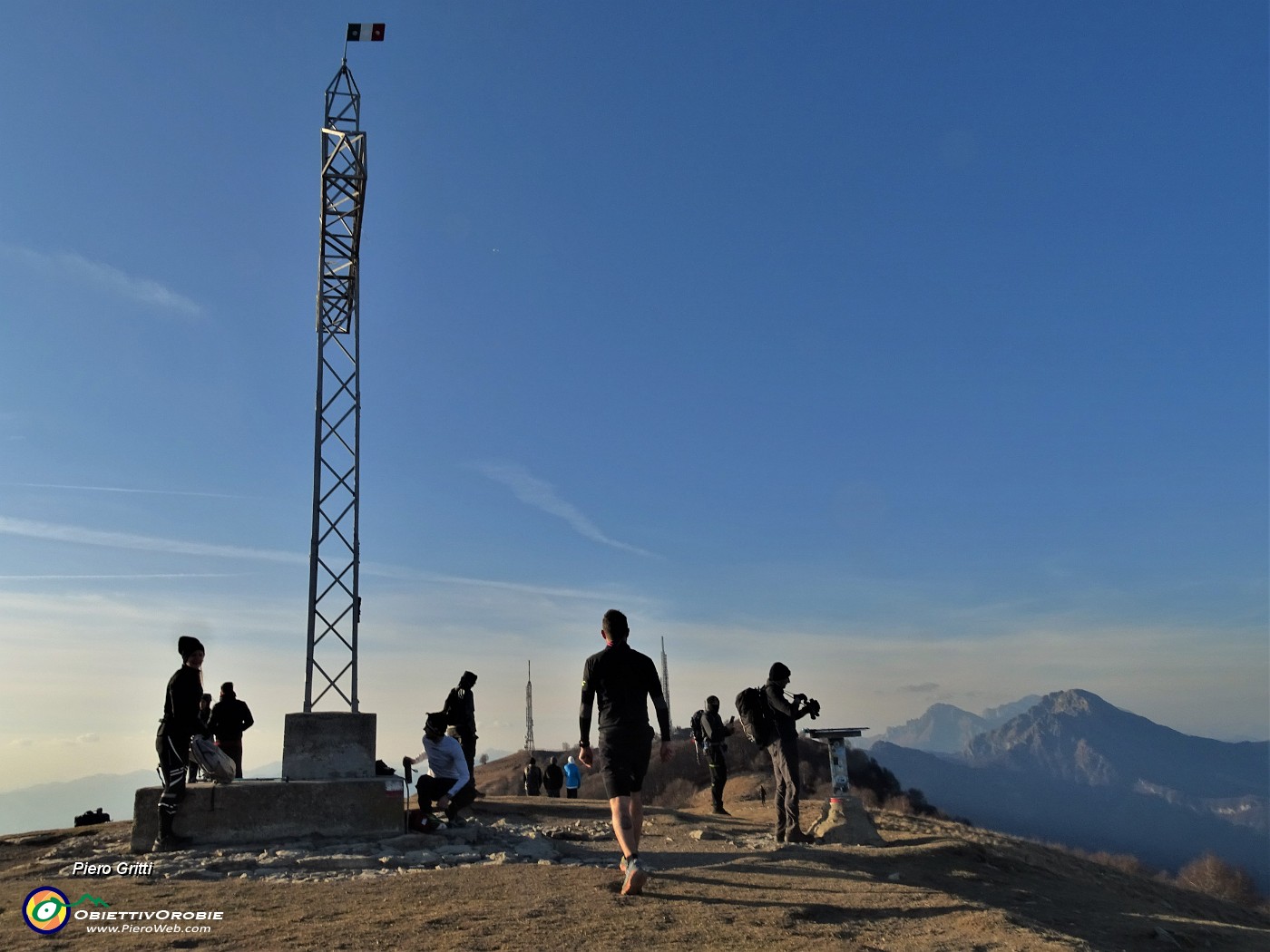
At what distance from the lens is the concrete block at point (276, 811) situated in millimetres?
8547

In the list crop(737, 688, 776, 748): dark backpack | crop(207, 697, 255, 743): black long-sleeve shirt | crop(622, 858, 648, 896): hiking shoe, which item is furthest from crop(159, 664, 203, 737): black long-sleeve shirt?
crop(737, 688, 776, 748): dark backpack

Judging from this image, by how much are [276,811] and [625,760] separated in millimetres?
4710

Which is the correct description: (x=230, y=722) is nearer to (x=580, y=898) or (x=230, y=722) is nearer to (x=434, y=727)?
(x=434, y=727)

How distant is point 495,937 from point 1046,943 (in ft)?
10.7

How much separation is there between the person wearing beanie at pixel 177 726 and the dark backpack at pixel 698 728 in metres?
9.03

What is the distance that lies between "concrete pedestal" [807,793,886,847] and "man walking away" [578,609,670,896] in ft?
14.4

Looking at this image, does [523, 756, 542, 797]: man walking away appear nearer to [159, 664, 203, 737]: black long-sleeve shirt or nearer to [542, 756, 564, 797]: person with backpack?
[542, 756, 564, 797]: person with backpack

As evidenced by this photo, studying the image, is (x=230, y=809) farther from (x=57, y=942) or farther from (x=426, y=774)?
(x=57, y=942)

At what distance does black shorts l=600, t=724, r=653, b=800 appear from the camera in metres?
6.10

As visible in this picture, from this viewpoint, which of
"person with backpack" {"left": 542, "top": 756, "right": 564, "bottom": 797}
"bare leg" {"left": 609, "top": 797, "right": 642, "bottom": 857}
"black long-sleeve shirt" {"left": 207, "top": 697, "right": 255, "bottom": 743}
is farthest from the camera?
"person with backpack" {"left": 542, "top": 756, "right": 564, "bottom": 797}

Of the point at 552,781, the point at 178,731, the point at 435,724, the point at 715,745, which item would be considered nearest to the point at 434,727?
the point at 435,724

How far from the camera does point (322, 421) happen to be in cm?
1202

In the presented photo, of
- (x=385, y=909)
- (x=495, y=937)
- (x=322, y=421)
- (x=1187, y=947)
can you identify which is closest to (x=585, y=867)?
(x=385, y=909)

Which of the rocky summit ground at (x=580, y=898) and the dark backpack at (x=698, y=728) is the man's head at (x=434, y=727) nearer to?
the rocky summit ground at (x=580, y=898)
